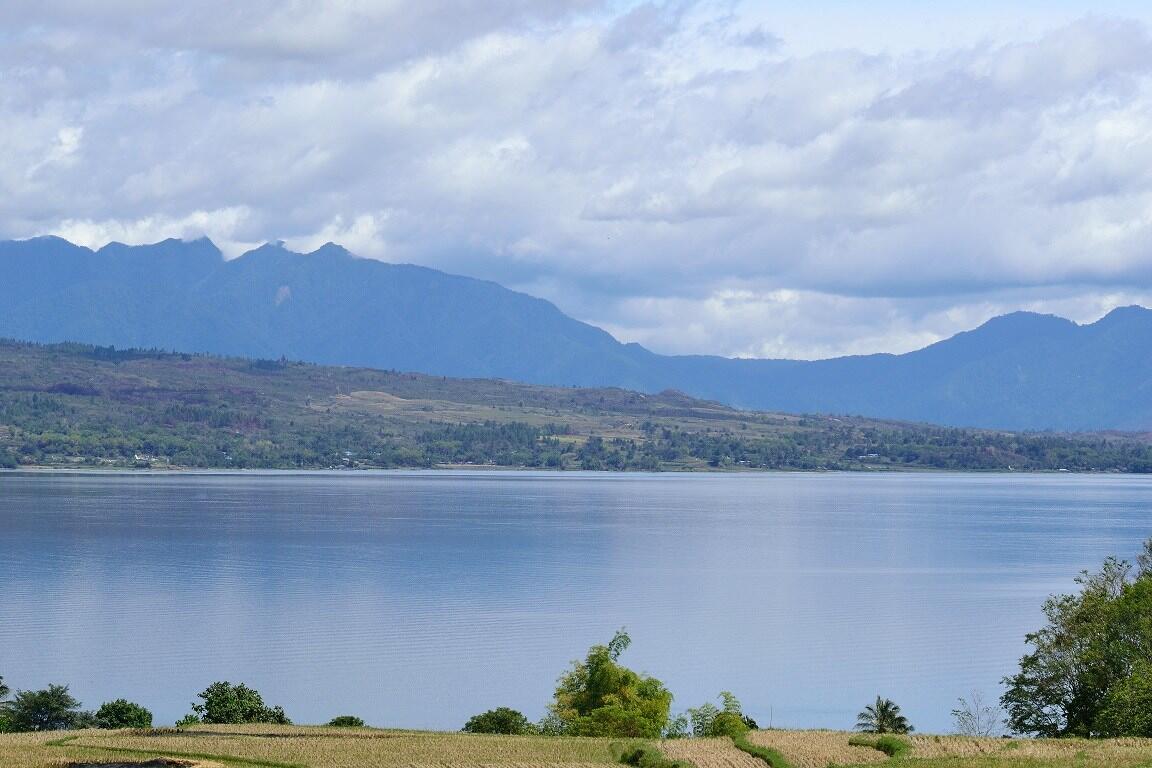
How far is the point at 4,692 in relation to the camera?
227 ft

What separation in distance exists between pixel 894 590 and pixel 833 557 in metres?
30.0

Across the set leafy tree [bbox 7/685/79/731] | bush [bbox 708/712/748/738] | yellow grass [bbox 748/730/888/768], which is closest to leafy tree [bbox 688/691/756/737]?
bush [bbox 708/712/748/738]

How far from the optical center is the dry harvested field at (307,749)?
43594 millimetres

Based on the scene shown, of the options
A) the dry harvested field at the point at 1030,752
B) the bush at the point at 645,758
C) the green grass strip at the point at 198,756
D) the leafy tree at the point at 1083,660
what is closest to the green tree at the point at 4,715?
the green grass strip at the point at 198,756

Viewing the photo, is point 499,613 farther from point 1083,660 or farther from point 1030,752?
point 1030,752

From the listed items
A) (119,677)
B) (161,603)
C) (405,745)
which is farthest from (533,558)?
(405,745)

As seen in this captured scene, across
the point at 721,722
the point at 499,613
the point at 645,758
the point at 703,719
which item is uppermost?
the point at 645,758

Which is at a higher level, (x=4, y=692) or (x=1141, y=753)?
(x=1141, y=753)

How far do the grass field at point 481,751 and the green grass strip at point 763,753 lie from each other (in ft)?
0.97

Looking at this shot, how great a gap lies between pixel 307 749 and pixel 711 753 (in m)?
12.7

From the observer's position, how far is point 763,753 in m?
46.0

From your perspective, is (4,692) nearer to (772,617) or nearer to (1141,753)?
(1141,753)

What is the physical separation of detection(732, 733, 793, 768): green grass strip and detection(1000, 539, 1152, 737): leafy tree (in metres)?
17.6

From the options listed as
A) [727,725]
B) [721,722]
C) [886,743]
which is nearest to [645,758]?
[886,743]
